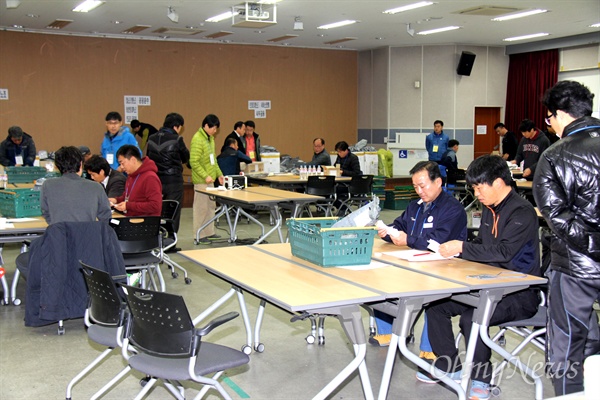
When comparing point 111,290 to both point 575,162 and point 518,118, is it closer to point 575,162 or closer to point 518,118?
point 575,162

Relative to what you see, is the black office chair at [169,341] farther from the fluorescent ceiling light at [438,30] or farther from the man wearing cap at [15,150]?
the fluorescent ceiling light at [438,30]

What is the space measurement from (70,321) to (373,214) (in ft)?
9.02

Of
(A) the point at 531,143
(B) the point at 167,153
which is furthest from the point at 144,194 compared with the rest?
(A) the point at 531,143

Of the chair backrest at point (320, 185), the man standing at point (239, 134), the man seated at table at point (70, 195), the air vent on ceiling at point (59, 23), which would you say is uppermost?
the air vent on ceiling at point (59, 23)

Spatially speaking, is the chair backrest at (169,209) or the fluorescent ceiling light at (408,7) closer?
the chair backrest at (169,209)

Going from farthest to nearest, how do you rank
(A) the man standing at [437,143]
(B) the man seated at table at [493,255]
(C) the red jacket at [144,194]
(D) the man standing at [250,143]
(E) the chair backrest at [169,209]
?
(A) the man standing at [437,143] → (D) the man standing at [250,143] → (E) the chair backrest at [169,209] → (C) the red jacket at [144,194] → (B) the man seated at table at [493,255]

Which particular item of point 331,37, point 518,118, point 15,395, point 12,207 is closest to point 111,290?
point 15,395

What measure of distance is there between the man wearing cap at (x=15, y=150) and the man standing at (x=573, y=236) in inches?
331

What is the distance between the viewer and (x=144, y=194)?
19.3 ft

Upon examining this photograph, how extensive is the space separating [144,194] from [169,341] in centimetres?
315

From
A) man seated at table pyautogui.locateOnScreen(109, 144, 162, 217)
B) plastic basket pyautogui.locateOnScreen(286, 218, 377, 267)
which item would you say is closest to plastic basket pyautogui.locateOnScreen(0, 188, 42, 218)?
man seated at table pyautogui.locateOnScreen(109, 144, 162, 217)

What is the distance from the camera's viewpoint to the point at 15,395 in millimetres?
3781

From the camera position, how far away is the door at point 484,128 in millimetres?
15825

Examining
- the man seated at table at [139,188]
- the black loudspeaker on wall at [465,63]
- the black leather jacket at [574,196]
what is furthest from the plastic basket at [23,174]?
the black loudspeaker on wall at [465,63]
